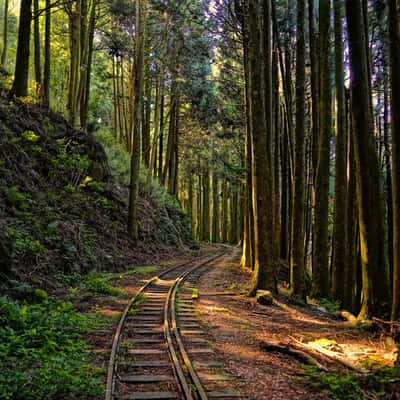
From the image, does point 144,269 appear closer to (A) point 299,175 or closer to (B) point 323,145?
(A) point 299,175

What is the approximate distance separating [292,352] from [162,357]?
2.11 meters

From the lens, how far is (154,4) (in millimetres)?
22312

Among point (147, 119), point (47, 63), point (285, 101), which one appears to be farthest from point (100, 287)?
point (147, 119)

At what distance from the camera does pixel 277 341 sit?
Answer: 7.69 meters

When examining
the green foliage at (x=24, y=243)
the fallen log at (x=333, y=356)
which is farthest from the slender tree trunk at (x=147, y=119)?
the fallen log at (x=333, y=356)

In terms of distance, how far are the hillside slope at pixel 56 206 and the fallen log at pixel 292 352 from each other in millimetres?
5423

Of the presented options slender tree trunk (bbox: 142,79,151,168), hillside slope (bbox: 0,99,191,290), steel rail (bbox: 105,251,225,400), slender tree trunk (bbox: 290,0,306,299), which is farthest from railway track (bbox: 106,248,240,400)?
slender tree trunk (bbox: 142,79,151,168)

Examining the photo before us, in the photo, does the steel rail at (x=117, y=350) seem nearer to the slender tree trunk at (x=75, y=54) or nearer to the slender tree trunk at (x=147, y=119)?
the slender tree trunk at (x=75, y=54)

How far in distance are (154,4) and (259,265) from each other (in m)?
16.7

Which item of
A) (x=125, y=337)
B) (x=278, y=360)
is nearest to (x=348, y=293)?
(x=278, y=360)

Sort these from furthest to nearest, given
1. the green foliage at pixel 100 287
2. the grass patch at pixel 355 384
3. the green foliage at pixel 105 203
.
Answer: the green foliage at pixel 105 203 < the green foliage at pixel 100 287 < the grass patch at pixel 355 384

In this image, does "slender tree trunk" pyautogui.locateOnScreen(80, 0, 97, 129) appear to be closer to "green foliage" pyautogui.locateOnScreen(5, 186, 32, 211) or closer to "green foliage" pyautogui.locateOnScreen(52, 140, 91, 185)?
"green foliage" pyautogui.locateOnScreen(52, 140, 91, 185)

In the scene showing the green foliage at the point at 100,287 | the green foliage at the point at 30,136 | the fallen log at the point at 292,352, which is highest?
the green foliage at the point at 30,136

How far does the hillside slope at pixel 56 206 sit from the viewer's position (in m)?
10.9
